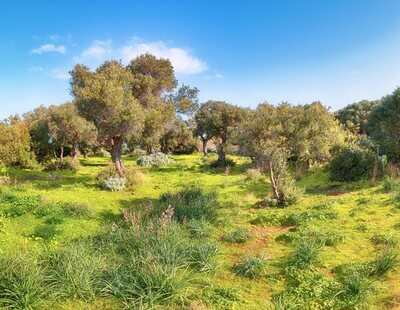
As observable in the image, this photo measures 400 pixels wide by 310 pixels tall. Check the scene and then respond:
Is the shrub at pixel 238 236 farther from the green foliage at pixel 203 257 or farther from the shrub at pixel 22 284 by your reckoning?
the shrub at pixel 22 284

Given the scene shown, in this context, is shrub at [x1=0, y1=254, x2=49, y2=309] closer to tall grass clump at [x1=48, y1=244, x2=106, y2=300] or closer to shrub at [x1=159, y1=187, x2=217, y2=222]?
tall grass clump at [x1=48, y1=244, x2=106, y2=300]

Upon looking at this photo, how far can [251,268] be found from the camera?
9.45 metres

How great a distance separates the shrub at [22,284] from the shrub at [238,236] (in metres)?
5.97

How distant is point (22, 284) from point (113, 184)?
44.8 ft

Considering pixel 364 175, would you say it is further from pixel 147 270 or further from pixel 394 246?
pixel 147 270

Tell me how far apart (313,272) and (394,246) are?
10.8ft

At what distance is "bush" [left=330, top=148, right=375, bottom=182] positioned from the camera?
23203 mm

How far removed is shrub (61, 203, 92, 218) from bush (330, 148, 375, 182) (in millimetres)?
16448

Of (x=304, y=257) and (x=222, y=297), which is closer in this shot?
(x=222, y=297)

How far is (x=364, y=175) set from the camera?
23.0m

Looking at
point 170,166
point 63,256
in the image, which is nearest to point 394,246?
point 63,256

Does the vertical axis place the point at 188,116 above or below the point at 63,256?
above

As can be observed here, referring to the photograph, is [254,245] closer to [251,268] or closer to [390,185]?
[251,268]

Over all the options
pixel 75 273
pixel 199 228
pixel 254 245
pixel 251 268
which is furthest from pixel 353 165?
pixel 75 273
